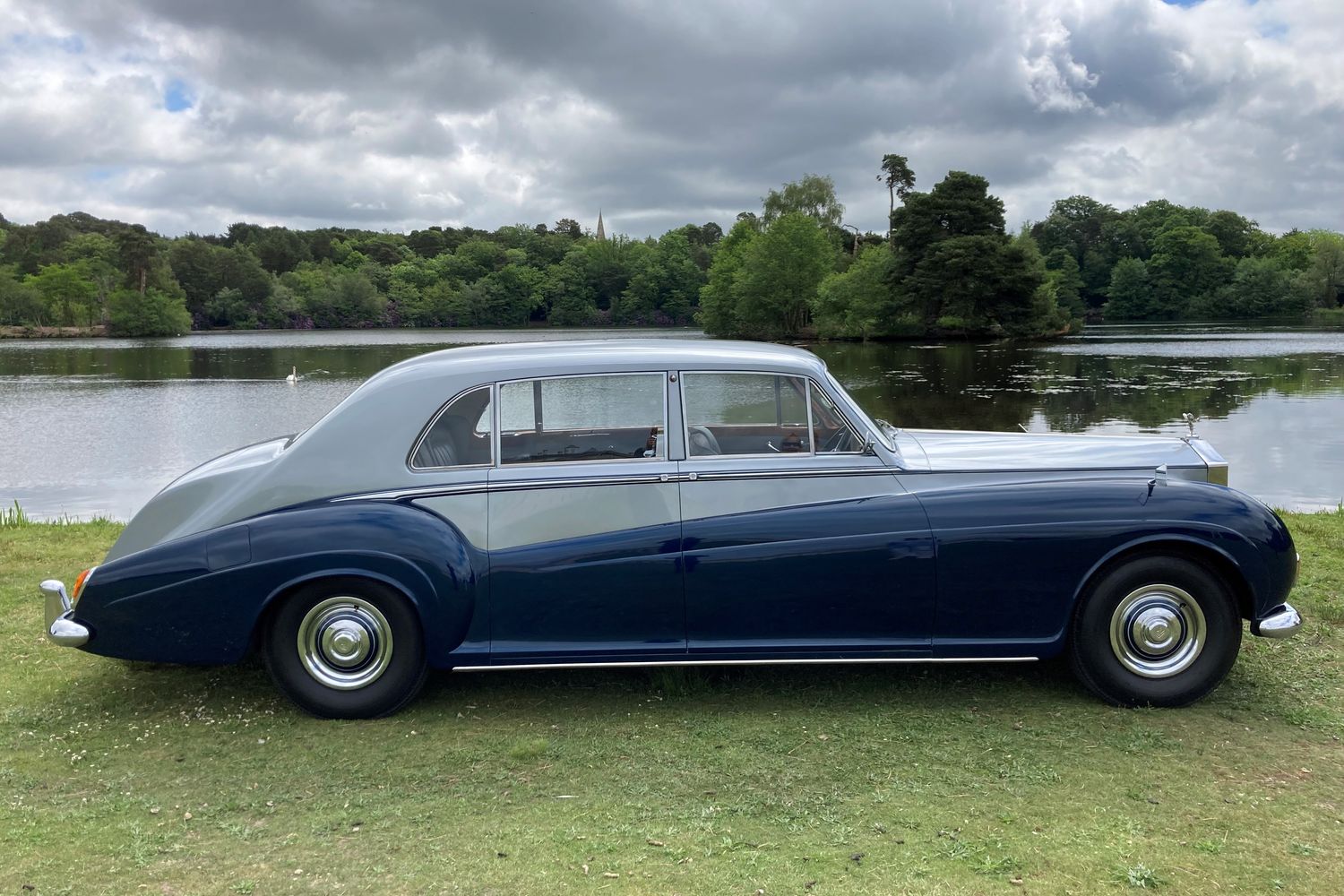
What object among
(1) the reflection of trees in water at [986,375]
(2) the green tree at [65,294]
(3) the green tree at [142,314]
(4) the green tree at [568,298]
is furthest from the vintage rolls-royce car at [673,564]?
(4) the green tree at [568,298]

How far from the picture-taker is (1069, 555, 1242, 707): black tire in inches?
189

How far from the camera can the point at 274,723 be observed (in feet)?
16.0

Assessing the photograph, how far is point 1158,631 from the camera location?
4.84 metres

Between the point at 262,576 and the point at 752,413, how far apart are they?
2.59m

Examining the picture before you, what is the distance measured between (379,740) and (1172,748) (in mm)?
3702

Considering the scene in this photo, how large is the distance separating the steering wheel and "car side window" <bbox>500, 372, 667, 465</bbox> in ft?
2.77

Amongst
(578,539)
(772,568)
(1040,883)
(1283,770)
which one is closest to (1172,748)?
(1283,770)

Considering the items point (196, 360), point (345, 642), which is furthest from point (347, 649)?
point (196, 360)

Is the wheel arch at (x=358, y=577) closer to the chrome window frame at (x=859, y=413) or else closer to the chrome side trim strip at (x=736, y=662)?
the chrome side trim strip at (x=736, y=662)

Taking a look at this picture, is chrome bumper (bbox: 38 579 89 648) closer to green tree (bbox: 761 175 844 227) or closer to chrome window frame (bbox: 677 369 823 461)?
chrome window frame (bbox: 677 369 823 461)

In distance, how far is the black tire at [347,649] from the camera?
15.7 ft

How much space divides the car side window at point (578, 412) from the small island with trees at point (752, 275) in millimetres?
66622

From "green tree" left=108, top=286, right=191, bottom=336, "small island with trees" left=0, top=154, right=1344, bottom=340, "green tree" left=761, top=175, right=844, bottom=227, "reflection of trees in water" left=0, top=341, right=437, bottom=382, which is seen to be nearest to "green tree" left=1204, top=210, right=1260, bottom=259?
"small island with trees" left=0, top=154, right=1344, bottom=340

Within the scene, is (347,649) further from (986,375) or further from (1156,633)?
(986,375)
